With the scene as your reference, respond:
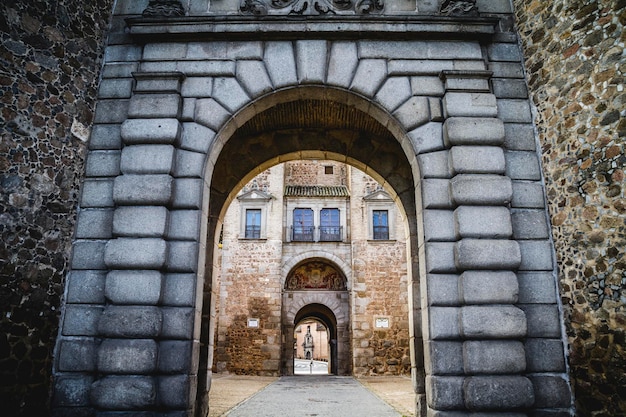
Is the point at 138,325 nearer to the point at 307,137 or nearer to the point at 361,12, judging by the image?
the point at 307,137

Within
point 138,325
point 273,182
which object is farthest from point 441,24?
point 273,182

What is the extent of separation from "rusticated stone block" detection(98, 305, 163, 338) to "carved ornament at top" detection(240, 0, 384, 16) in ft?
12.2

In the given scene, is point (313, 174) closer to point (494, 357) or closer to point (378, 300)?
point (378, 300)

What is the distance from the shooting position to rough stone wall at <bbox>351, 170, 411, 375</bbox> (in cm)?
1633

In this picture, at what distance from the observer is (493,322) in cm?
437

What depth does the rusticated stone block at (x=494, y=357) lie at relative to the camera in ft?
14.1

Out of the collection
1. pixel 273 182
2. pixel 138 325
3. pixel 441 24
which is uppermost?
pixel 273 182

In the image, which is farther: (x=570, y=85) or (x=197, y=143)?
(x=197, y=143)

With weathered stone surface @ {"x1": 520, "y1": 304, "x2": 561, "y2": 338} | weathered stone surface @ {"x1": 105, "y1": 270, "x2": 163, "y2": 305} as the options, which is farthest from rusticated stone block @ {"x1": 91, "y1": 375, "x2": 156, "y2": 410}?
weathered stone surface @ {"x1": 520, "y1": 304, "x2": 561, "y2": 338}

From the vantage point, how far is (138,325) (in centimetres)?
441

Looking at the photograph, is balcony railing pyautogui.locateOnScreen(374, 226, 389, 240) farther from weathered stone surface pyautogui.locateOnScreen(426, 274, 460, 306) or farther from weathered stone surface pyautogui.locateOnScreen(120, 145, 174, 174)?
weathered stone surface pyautogui.locateOnScreen(120, 145, 174, 174)

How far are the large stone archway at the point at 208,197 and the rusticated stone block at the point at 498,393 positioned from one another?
0.04 feet

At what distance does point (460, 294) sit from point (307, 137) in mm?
3609

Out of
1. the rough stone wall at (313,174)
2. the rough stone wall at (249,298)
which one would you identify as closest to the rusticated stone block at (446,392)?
the rough stone wall at (249,298)
